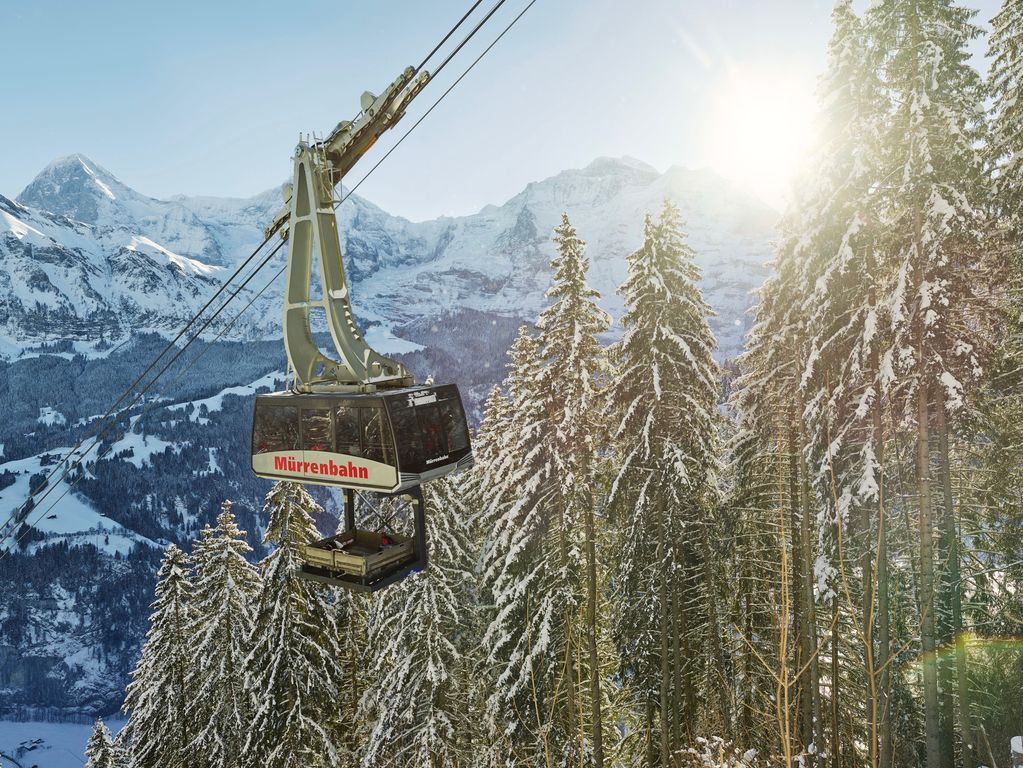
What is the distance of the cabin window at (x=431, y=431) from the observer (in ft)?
34.5

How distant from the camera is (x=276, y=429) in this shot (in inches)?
459

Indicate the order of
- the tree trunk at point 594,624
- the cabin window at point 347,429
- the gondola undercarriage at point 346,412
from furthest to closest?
the tree trunk at point 594,624
the cabin window at point 347,429
the gondola undercarriage at point 346,412

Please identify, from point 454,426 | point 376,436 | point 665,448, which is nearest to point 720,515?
point 665,448

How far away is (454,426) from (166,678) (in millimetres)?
18285

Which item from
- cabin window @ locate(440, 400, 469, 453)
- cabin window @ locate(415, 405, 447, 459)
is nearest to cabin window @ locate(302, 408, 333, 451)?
cabin window @ locate(415, 405, 447, 459)

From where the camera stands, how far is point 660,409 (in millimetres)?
15391

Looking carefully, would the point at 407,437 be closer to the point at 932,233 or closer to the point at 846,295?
the point at 846,295

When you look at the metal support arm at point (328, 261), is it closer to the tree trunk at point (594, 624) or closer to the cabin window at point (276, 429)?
the cabin window at point (276, 429)

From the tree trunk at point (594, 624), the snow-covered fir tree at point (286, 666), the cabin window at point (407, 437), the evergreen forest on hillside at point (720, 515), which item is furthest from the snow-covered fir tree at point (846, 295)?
the snow-covered fir tree at point (286, 666)

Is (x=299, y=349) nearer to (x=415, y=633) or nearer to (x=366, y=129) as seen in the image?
(x=366, y=129)

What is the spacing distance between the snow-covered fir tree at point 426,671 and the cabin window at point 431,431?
8.34 metres

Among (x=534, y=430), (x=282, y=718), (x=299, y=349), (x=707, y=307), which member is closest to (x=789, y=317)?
(x=707, y=307)

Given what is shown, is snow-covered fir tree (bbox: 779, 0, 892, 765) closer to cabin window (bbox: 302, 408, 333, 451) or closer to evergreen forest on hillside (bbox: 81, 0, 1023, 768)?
evergreen forest on hillside (bbox: 81, 0, 1023, 768)

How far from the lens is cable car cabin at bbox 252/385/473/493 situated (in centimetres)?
1009
